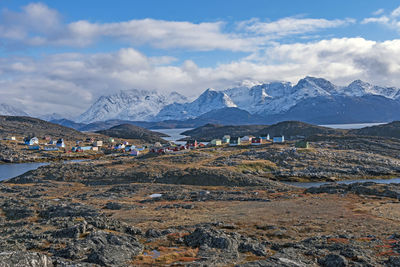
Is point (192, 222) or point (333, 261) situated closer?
point (333, 261)

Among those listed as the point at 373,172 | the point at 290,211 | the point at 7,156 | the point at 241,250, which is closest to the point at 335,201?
the point at 290,211

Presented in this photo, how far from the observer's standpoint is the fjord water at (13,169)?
11414 centimetres

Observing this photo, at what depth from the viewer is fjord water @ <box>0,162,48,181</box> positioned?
114m

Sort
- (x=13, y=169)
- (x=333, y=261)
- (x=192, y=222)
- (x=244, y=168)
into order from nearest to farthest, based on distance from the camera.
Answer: (x=333, y=261)
(x=192, y=222)
(x=244, y=168)
(x=13, y=169)

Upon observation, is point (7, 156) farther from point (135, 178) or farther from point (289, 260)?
point (289, 260)

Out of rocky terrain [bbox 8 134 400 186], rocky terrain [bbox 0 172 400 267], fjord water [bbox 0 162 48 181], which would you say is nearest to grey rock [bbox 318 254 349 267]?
rocky terrain [bbox 0 172 400 267]

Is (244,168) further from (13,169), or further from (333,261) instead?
(13,169)

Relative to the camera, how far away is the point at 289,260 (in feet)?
81.6

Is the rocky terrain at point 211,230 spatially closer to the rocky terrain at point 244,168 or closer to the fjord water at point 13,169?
the rocky terrain at point 244,168

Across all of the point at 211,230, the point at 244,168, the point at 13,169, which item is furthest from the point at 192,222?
the point at 13,169

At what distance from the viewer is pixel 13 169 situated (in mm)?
129250

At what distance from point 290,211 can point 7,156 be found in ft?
482

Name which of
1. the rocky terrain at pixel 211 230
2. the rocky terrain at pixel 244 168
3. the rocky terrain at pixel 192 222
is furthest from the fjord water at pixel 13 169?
the rocky terrain at pixel 211 230

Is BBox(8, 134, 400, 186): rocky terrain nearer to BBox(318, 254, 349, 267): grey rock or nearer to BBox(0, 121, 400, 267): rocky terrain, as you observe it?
BBox(0, 121, 400, 267): rocky terrain
